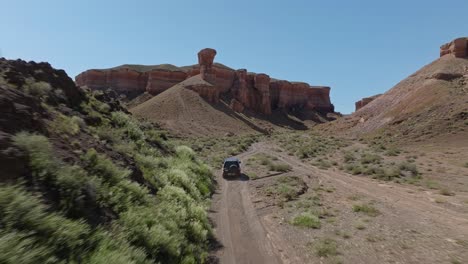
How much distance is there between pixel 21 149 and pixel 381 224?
11.5 metres

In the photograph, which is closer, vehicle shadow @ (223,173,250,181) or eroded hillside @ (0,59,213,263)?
eroded hillside @ (0,59,213,263)

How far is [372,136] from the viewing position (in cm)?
4753

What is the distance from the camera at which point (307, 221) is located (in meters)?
11.5

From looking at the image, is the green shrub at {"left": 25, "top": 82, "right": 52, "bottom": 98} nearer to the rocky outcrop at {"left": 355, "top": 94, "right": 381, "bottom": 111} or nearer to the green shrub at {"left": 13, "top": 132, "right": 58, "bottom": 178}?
the green shrub at {"left": 13, "top": 132, "right": 58, "bottom": 178}

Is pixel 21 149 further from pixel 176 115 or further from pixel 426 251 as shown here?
pixel 176 115

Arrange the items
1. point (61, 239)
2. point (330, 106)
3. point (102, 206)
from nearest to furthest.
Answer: point (61, 239) < point (102, 206) < point (330, 106)

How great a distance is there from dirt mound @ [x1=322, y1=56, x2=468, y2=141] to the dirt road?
27.0 metres

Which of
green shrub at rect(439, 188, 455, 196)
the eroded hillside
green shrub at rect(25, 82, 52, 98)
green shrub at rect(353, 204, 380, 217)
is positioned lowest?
green shrub at rect(353, 204, 380, 217)

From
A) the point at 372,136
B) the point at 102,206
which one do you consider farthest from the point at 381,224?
the point at 372,136

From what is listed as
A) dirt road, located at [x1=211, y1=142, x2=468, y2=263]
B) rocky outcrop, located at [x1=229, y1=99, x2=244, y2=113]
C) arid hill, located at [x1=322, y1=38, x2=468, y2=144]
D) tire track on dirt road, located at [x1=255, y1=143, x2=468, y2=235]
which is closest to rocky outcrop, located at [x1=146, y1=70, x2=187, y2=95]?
rocky outcrop, located at [x1=229, y1=99, x2=244, y2=113]

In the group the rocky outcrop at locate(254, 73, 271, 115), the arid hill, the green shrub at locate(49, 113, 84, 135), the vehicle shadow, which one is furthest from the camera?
the rocky outcrop at locate(254, 73, 271, 115)

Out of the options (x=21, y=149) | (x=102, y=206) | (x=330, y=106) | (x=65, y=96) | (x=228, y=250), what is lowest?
(x=228, y=250)

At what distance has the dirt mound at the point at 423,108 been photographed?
3803cm

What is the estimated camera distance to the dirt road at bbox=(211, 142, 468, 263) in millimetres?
8645
